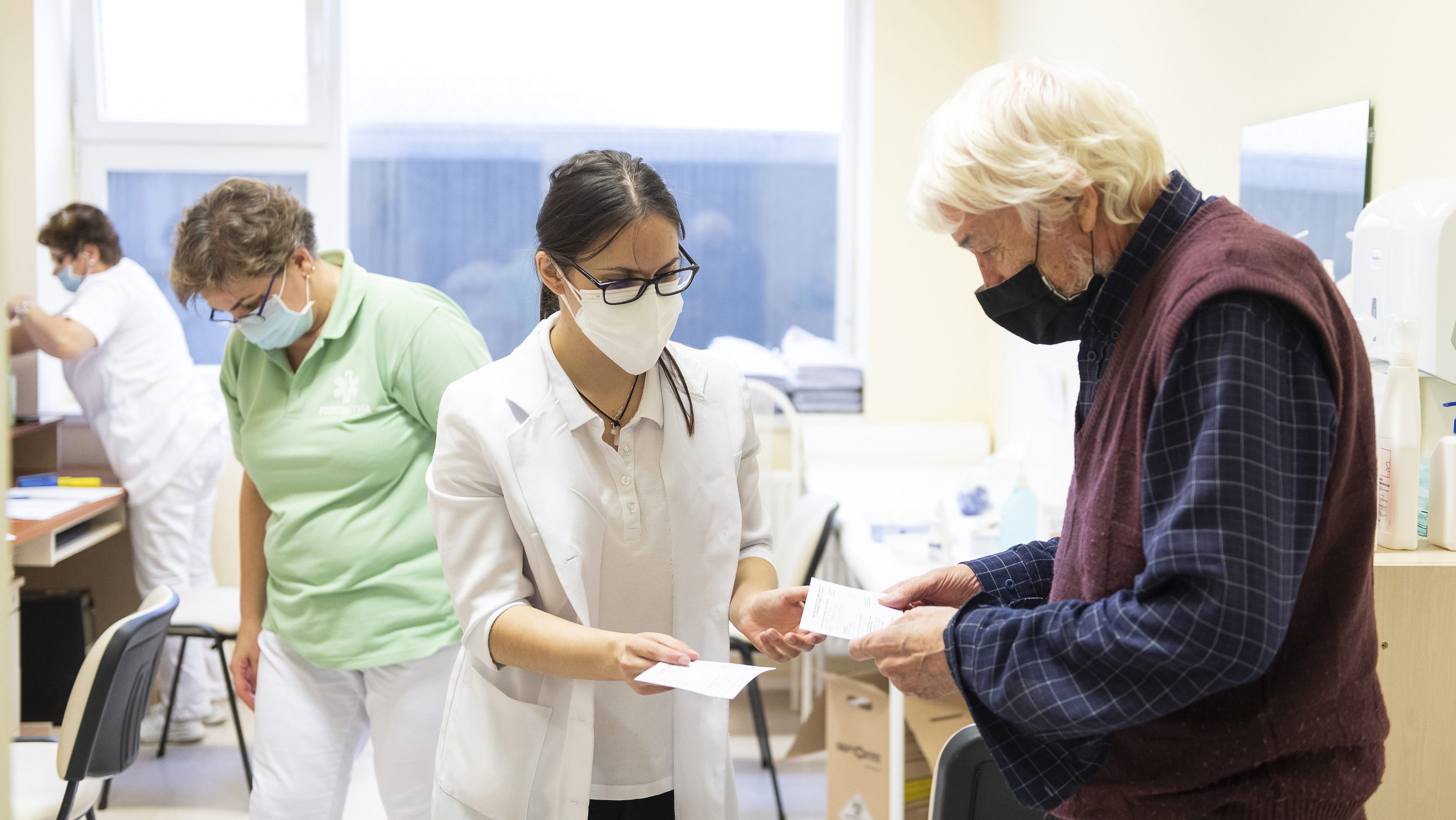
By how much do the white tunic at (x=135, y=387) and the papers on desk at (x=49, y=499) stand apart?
114mm

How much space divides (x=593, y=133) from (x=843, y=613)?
3.16 m

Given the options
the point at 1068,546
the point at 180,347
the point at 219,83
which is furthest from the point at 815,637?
the point at 219,83

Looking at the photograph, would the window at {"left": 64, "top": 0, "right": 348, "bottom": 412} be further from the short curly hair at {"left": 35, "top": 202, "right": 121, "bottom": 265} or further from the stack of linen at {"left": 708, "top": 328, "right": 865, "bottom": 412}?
the stack of linen at {"left": 708, "top": 328, "right": 865, "bottom": 412}

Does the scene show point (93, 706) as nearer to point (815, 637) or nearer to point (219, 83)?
point (815, 637)

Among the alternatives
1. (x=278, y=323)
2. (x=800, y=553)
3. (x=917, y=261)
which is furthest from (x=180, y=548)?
(x=917, y=261)

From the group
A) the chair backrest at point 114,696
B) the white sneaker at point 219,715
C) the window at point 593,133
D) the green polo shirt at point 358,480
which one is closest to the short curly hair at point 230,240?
the green polo shirt at point 358,480

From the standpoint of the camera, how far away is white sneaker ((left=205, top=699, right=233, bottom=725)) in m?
3.53

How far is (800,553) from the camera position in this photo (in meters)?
2.81

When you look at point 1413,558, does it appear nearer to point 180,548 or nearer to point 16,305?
point 180,548

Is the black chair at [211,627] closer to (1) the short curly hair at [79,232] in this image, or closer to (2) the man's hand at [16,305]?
(2) the man's hand at [16,305]

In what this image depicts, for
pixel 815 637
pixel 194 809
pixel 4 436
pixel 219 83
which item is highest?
pixel 219 83

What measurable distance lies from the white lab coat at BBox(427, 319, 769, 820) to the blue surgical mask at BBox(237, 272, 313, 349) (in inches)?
27.3

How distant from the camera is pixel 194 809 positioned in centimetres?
297

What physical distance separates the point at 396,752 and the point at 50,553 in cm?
177
